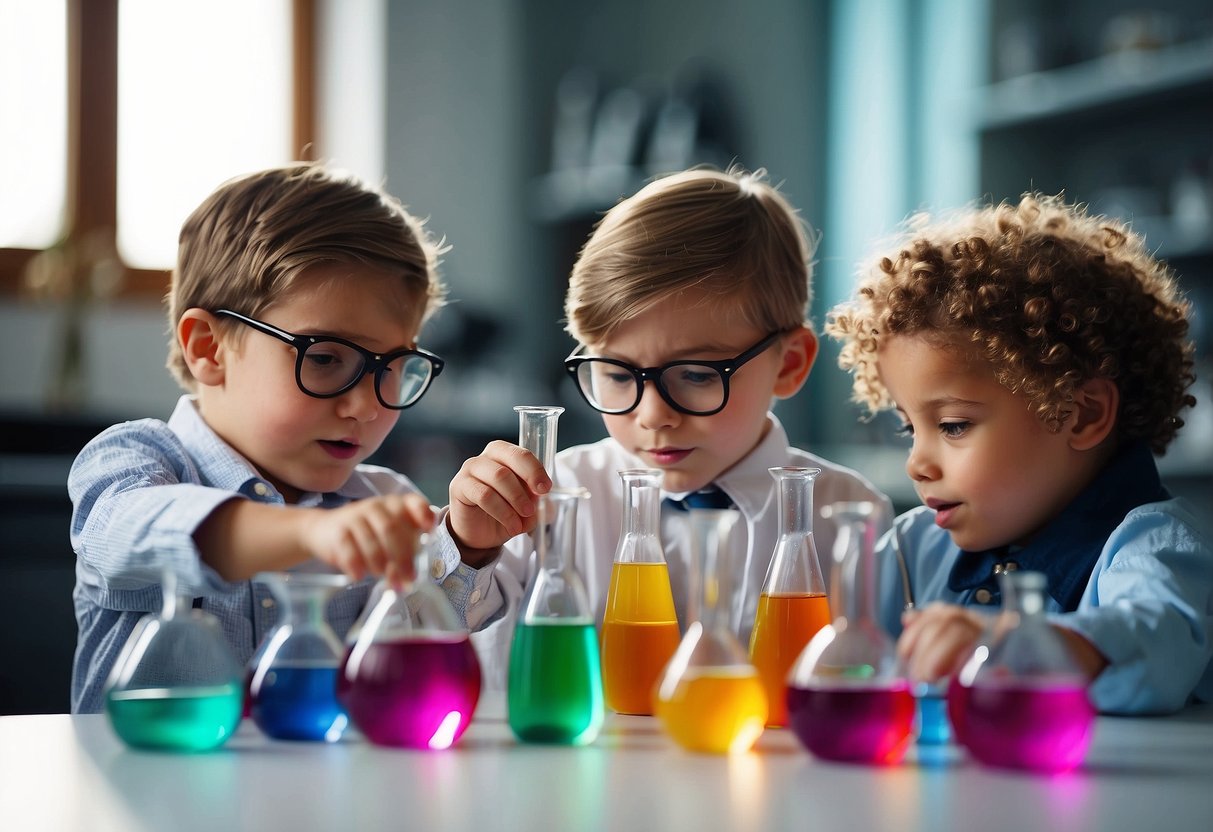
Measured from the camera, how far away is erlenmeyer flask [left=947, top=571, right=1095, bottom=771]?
841 mm

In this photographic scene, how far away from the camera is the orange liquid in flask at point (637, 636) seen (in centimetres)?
110

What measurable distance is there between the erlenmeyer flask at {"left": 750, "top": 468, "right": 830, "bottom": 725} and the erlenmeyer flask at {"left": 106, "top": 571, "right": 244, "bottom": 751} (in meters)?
0.43

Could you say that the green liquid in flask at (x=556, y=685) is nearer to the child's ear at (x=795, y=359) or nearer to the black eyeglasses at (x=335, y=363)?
the black eyeglasses at (x=335, y=363)

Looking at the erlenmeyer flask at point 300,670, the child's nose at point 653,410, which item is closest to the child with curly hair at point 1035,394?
the child's nose at point 653,410

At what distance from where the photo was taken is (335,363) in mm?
1475

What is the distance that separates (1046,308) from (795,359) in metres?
0.35

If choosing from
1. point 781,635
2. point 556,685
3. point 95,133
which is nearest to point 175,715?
point 556,685

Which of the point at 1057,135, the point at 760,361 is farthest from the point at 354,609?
the point at 1057,135

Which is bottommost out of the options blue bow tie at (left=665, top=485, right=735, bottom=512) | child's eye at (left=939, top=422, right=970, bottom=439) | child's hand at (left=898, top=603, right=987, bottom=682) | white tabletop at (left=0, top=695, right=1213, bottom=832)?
white tabletop at (left=0, top=695, right=1213, bottom=832)

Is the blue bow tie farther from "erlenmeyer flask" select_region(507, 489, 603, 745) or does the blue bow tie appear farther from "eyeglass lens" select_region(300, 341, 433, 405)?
"erlenmeyer flask" select_region(507, 489, 603, 745)

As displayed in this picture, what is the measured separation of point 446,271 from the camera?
5.00 meters

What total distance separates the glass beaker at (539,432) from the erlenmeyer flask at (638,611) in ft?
0.38

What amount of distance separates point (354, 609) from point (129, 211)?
335 centimetres

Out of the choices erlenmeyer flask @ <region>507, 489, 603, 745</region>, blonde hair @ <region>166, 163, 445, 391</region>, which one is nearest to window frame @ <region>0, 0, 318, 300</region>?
blonde hair @ <region>166, 163, 445, 391</region>
